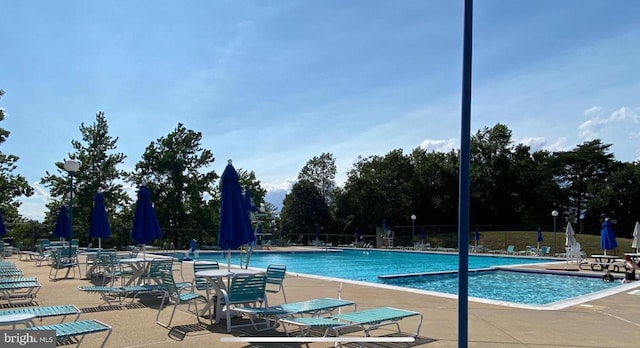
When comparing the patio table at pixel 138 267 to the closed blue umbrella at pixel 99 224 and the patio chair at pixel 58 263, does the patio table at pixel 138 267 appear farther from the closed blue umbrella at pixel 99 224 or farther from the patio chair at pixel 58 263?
the patio chair at pixel 58 263

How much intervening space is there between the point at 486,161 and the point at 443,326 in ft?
138

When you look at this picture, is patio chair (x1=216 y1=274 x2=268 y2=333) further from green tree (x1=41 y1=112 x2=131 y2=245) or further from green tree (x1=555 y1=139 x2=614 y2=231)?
green tree (x1=555 y1=139 x2=614 y2=231)

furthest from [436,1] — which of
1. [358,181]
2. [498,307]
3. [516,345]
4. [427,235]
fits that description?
[358,181]

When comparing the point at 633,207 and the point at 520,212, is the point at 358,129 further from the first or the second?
the point at 633,207

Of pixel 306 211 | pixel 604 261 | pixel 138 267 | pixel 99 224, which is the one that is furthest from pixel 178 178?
pixel 604 261

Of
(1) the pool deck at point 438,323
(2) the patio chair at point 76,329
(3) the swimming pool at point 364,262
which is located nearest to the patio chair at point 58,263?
(1) the pool deck at point 438,323

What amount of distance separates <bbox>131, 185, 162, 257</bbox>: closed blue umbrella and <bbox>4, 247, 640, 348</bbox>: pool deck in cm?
156

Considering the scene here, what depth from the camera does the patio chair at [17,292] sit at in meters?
7.43

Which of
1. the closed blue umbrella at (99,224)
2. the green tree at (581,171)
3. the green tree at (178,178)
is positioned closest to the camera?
the closed blue umbrella at (99,224)

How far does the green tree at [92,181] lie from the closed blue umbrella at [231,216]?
23.0 m

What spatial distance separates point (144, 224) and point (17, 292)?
2.66 meters

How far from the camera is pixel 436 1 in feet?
15.3

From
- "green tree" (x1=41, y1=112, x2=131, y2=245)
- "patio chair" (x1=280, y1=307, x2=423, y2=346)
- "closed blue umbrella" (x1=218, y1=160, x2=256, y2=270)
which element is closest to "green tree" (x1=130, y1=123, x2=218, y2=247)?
"green tree" (x1=41, y1=112, x2=131, y2=245)

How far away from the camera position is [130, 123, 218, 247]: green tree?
3156 centimetres
